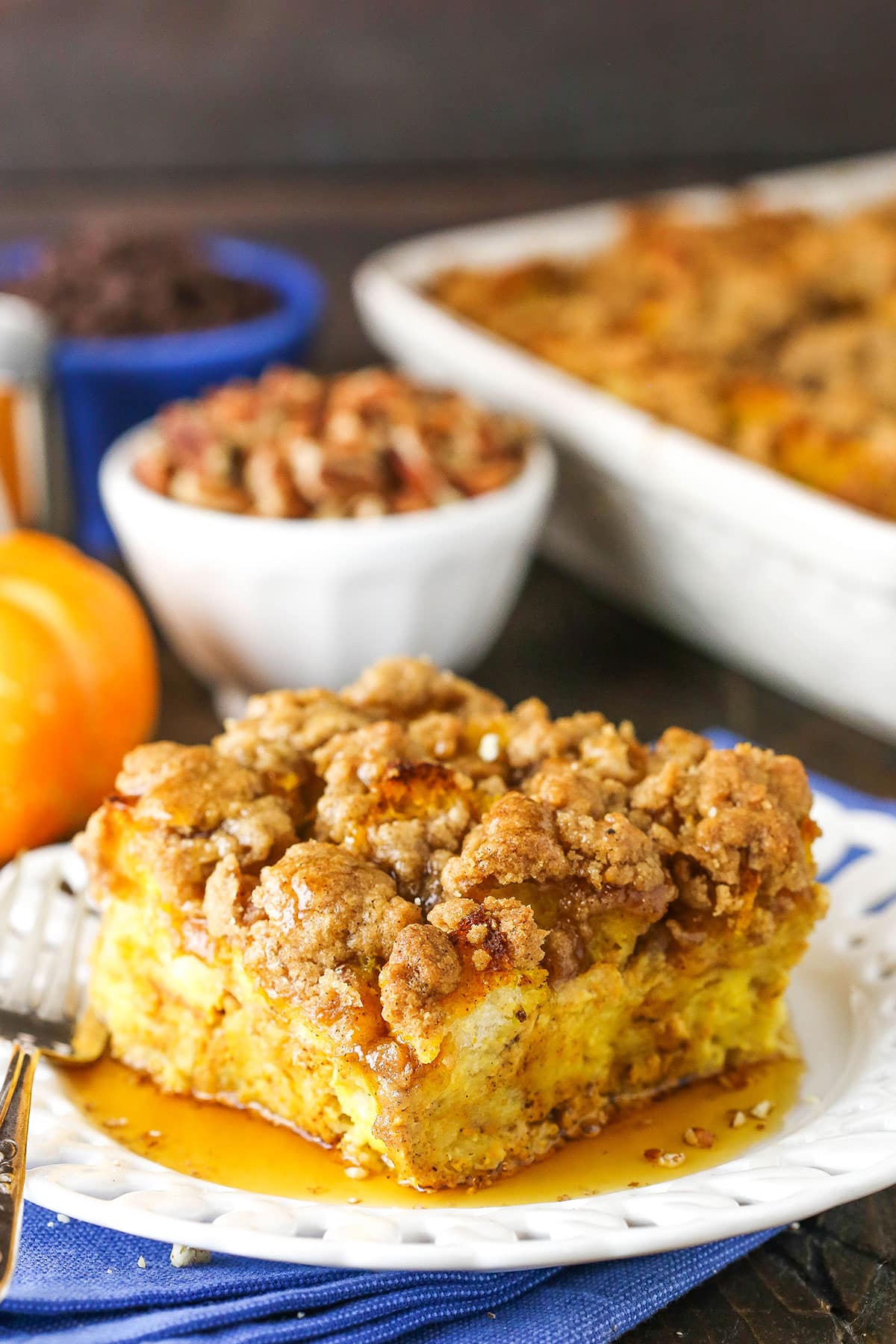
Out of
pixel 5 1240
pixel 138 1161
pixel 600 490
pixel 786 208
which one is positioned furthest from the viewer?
pixel 786 208

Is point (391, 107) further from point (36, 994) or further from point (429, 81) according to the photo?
point (36, 994)

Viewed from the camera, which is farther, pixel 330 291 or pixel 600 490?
pixel 330 291

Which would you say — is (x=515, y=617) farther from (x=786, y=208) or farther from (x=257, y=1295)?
(x=257, y=1295)

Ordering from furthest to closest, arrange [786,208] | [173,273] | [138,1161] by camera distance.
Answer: [786,208] → [173,273] → [138,1161]

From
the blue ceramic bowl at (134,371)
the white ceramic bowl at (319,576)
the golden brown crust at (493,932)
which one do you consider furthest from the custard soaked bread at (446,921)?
the blue ceramic bowl at (134,371)

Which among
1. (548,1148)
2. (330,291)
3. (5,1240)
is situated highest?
(5,1240)

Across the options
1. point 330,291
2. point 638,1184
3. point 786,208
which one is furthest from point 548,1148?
point 330,291
